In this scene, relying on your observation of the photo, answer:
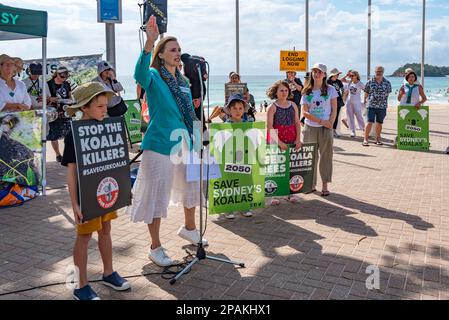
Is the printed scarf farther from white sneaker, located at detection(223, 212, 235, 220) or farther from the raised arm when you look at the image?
white sneaker, located at detection(223, 212, 235, 220)

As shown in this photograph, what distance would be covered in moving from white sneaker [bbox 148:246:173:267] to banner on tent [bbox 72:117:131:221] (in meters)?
0.70

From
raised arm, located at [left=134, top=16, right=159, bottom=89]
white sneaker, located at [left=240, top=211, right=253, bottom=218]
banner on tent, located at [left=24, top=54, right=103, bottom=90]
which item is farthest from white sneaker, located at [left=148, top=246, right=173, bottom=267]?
banner on tent, located at [left=24, top=54, right=103, bottom=90]

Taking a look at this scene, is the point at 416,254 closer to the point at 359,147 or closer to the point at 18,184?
the point at 18,184

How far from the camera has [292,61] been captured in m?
14.7

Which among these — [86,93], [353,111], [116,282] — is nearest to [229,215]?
[116,282]

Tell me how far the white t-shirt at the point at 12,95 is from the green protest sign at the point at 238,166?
11.5 ft

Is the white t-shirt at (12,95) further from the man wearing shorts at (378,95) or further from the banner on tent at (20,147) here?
the man wearing shorts at (378,95)

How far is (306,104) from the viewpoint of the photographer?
23.5ft

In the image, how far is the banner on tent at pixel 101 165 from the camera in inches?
142

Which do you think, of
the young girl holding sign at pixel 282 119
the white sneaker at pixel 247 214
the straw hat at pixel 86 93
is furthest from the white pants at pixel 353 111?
the straw hat at pixel 86 93

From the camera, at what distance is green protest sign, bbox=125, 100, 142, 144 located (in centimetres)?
1195

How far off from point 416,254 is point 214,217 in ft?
8.32
